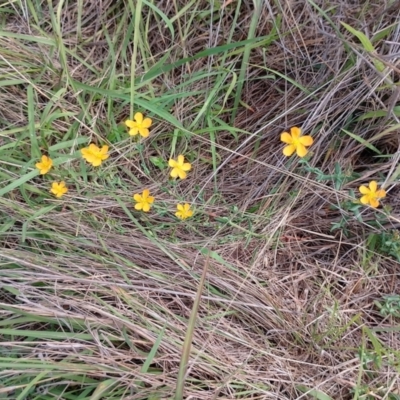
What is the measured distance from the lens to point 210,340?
3.98 ft

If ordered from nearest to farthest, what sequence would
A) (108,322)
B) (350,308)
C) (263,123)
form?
1. (108,322)
2. (350,308)
3. (263,123)

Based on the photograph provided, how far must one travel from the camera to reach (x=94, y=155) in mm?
1366

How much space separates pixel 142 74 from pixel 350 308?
99 cm

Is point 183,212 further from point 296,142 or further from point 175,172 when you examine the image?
point 296,142

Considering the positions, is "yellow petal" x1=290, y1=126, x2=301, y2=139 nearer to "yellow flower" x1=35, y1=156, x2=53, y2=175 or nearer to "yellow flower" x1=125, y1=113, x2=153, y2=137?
"yellow flower" x1=125, y1=113, x2=153, y2=137

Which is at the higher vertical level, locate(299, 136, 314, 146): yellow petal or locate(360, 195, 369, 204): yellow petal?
locate(299, 136, 314, 146): yellow petal

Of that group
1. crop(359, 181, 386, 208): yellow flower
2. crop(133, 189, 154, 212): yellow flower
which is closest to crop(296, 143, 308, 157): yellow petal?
crop(359, 181, 386, 208): yellow flower

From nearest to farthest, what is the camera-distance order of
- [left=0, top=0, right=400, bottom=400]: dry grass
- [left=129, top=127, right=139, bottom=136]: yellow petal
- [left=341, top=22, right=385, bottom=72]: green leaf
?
1. [left=0, top=0, right=400, bottom=400]: dry grass
2. [left=341, top=22, right=385, bottom=72]: green leaf
3. [left=129, top=127, right=139, bottom=136]: yellow petal

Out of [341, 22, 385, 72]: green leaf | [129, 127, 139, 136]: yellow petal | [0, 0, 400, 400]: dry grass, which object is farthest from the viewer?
[129, 127, 139, 136]: yellow petal

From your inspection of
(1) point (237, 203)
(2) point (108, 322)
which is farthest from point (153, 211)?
(2) point (108, 322)

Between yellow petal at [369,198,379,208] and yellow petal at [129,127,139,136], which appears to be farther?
yellow petal at [129,127,139,136]

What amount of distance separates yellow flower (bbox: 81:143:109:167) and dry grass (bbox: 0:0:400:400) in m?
0.08

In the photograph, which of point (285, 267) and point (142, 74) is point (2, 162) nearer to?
point (142, 74)

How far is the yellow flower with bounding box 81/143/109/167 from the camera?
1359 mm
